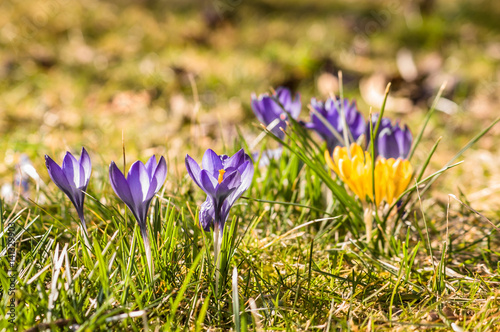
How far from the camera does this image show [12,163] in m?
2.32

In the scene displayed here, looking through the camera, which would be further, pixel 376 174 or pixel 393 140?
pixel 393 140

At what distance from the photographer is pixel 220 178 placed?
1021 millimetres

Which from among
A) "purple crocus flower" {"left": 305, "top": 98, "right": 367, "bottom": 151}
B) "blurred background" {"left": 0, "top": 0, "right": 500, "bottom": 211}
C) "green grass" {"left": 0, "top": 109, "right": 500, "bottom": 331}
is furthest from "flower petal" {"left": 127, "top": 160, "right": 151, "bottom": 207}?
"blurred background" {"left": 0, "top": 0, "right": 500, "bottom": 211}

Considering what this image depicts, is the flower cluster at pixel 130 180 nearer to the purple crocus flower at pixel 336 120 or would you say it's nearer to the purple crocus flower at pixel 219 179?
the purple crocus flower at pixel 219 179

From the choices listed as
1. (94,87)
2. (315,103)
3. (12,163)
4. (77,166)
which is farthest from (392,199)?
(94,87)

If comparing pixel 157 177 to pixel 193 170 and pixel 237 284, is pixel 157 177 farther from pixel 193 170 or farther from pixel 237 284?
pixel 237 284

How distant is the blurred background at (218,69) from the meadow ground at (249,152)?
0.07ft

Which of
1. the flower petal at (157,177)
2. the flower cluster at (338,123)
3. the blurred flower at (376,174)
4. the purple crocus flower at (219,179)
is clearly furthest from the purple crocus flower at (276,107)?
the flower petal at (157,177)

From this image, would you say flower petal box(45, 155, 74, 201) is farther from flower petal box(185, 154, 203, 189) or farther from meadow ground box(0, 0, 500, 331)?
flower petal box(185, 154, 203, 189)

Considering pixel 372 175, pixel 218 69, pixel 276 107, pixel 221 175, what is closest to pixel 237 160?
pixel 221 175

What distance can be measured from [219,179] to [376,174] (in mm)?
546

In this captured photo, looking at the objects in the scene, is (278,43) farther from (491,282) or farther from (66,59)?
(491,282)

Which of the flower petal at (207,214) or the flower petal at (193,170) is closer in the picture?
the flower petal at (193,170)

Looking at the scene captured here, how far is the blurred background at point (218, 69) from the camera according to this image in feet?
9.07
